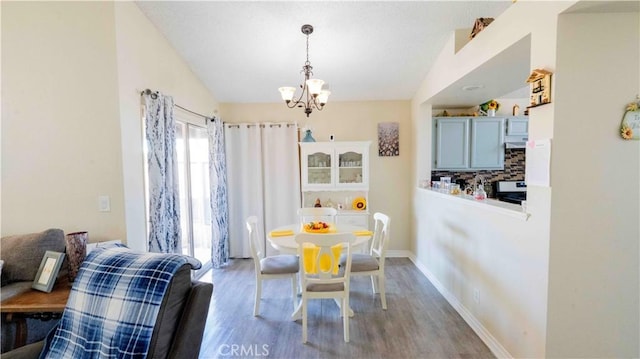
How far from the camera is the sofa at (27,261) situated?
1.88 meters

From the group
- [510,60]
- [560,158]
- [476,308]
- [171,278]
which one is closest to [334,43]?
[510,60]

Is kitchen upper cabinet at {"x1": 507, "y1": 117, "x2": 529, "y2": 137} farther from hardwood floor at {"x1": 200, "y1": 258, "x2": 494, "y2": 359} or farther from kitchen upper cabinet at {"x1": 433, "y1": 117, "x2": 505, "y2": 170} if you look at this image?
hardwood floor at {"x1": 200, "y1": 258, "x2": 494, "y2": 359}

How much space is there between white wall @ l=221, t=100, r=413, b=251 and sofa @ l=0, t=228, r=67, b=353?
9.02ft

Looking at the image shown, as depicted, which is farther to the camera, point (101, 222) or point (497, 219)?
point (101, 222)

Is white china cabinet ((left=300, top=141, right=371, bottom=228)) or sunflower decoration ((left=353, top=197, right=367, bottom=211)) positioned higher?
white china cabinet ((left=300, top=141, right=371, bottom=228))

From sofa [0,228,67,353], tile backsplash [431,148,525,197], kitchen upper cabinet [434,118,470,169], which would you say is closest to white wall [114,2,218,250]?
sofa [0,228,67,353]

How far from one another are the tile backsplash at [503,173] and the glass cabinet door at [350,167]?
46.3 inches

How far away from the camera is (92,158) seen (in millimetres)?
2129

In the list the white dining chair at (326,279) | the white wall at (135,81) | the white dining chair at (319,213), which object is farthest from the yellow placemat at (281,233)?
the white wall at (135,81)

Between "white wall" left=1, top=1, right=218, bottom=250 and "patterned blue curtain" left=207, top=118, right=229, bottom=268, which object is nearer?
"white wall" left=1, top=1, right=218, bottom=250

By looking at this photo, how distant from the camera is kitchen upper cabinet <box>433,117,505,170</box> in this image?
3.84 metres

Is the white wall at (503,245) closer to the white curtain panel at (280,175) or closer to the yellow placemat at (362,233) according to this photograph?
the yellow placemat at (362,233)

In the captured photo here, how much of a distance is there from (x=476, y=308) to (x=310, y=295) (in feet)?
4.59

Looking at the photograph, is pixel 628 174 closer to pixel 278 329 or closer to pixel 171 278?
pixel 171 278
